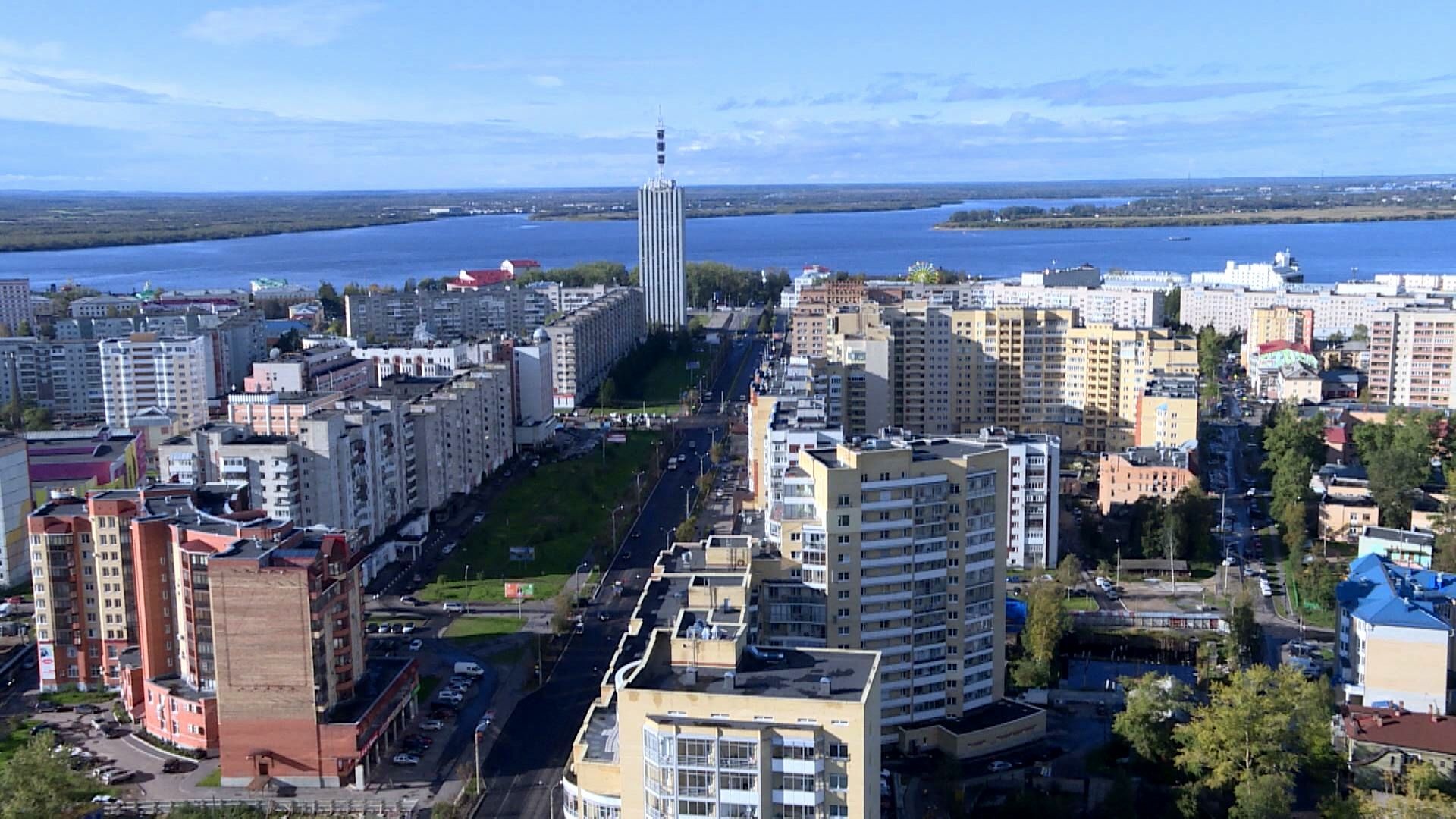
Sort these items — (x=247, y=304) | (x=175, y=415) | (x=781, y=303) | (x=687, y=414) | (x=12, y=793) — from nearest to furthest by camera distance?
(x=12, y=793) < (x=175, y=415) < (x=687, y=414) < (x=247, y=304) < (x=781, y=303)

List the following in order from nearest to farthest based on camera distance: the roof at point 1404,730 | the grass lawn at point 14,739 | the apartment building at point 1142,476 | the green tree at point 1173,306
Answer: the roof at point 1404,730 < the grass lawn at point 14,739 < the apartment building at point 1142,476 < the green tree at point 1173,306

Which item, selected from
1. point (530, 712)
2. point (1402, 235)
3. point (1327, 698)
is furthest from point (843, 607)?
point (1402, 235)

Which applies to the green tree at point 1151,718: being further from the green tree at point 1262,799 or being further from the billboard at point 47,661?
the billboard at point 47,661

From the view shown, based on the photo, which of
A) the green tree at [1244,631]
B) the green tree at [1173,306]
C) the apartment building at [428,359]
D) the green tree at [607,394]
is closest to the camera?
the green tree at [1244,631]

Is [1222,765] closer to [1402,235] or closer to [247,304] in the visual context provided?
[247,304]

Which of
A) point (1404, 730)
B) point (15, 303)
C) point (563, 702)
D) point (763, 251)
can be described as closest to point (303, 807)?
point (563, 702)

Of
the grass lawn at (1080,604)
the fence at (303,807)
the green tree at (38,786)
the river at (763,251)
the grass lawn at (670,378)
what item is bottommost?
the fence at (303,807)

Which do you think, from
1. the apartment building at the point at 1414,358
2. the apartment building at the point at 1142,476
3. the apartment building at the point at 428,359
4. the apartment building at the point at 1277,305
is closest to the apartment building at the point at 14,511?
the apartment building at the point at 428,359

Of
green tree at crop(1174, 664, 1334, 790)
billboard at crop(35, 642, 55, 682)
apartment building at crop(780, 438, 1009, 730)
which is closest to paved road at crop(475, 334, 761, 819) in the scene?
apartment building at crop(780, 438, 1009, 730)
